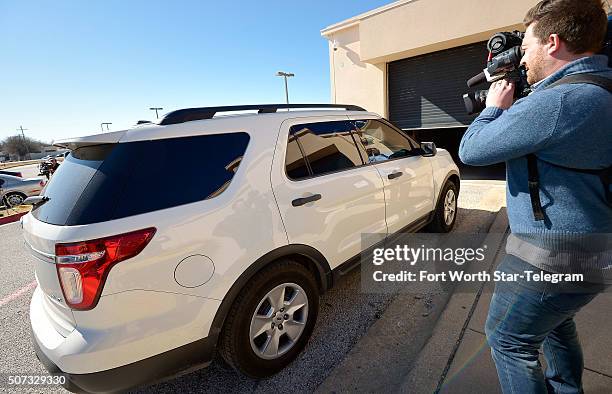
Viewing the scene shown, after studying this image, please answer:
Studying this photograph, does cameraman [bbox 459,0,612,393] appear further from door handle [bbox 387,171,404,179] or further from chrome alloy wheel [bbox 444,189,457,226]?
chrome alloy wheel [bbox 444,189,457,226]

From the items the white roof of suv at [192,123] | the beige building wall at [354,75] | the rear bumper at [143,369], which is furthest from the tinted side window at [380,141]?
the beige building wall at [354,75]

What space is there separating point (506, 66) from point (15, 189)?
13085 mm

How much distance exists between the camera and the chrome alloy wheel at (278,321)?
1.97 meters

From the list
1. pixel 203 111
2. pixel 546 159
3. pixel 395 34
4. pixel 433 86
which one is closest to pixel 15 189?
pixel 203 111

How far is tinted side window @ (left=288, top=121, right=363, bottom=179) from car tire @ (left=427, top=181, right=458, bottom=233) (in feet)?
5.69

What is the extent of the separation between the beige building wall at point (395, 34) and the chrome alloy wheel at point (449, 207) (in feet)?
17.0

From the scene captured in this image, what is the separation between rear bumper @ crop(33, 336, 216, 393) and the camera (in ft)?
4.85

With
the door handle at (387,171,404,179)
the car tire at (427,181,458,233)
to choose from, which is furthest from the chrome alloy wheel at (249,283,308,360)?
the car tire at (427,181,458,233)

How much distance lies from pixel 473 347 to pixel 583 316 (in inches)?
38.2

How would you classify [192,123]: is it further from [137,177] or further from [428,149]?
[428,149]

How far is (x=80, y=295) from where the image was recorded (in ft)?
4.68

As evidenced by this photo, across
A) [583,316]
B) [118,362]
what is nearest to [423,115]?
[583,316]

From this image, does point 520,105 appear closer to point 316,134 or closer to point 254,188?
point 254,188

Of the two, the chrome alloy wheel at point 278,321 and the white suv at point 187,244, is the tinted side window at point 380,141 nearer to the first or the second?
the white suv at point 187,244
